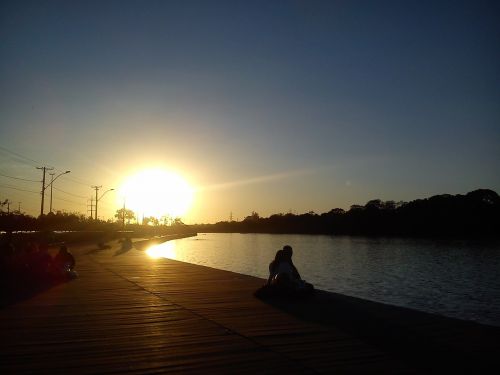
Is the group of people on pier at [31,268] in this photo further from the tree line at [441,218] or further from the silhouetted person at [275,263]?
the tree line at [441,218]

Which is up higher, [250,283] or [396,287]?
[250,283]

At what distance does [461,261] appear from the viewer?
5953cm

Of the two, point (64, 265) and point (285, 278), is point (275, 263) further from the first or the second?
point (64, 265)

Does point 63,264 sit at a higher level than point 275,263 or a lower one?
lower

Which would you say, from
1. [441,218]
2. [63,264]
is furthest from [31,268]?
[441,218]

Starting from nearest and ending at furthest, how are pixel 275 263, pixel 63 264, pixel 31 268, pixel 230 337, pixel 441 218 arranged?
pixel 230 337, pixel 275 263, pixel 31 268, pixel 63 264, pixel 441 218

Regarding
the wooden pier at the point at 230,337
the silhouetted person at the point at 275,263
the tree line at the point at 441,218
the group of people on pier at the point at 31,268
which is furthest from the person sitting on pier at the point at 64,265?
the tree line at the point at 441,218

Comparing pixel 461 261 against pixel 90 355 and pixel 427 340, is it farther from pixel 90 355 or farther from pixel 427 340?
pixel 90 355

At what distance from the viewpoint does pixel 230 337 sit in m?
8.01

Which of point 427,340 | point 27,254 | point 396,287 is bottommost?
point 396,287

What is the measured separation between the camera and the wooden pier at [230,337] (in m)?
6.36

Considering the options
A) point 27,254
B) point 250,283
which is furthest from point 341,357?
point 27,254

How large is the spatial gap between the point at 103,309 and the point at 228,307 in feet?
10.1

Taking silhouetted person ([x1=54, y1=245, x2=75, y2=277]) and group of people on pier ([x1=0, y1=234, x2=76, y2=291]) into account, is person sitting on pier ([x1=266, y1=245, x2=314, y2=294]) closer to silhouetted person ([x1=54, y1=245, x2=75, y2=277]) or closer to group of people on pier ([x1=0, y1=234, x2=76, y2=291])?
group of people on pier ([x1=0, y1=234, x2=76, y2=291])
